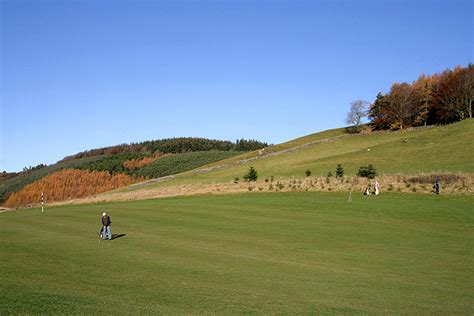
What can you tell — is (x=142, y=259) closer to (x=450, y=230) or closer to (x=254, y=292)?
(x=254, y=292)

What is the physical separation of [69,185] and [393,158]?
8292cm

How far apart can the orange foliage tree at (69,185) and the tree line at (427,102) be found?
6235 cm

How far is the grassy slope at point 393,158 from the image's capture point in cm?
5862

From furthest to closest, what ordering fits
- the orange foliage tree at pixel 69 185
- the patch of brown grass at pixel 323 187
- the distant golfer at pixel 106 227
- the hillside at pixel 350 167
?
the orange foliage tree at pixel 69 185
the hillside at pixel 350 167
the patch of brown grass at pixel 323 187
the distant golfer at pixel 106 227

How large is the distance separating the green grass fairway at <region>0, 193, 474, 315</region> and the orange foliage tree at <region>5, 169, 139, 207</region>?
81.0 m

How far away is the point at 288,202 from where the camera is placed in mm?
43375

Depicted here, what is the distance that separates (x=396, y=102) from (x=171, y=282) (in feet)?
314

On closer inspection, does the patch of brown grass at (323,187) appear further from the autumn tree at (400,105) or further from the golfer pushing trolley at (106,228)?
the autumn tree at (400,105)

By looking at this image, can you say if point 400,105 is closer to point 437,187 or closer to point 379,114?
point 379,114

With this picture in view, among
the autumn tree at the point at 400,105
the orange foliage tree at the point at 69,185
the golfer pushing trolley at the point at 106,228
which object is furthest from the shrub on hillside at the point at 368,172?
the orange foliage tree at the point at 69,185

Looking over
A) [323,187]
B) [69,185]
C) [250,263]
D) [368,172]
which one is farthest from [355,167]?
[69,185]

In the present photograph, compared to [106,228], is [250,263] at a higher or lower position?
lower

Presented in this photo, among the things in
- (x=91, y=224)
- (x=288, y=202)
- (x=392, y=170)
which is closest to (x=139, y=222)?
(x=91, y=224)

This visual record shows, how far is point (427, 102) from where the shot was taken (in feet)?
330
